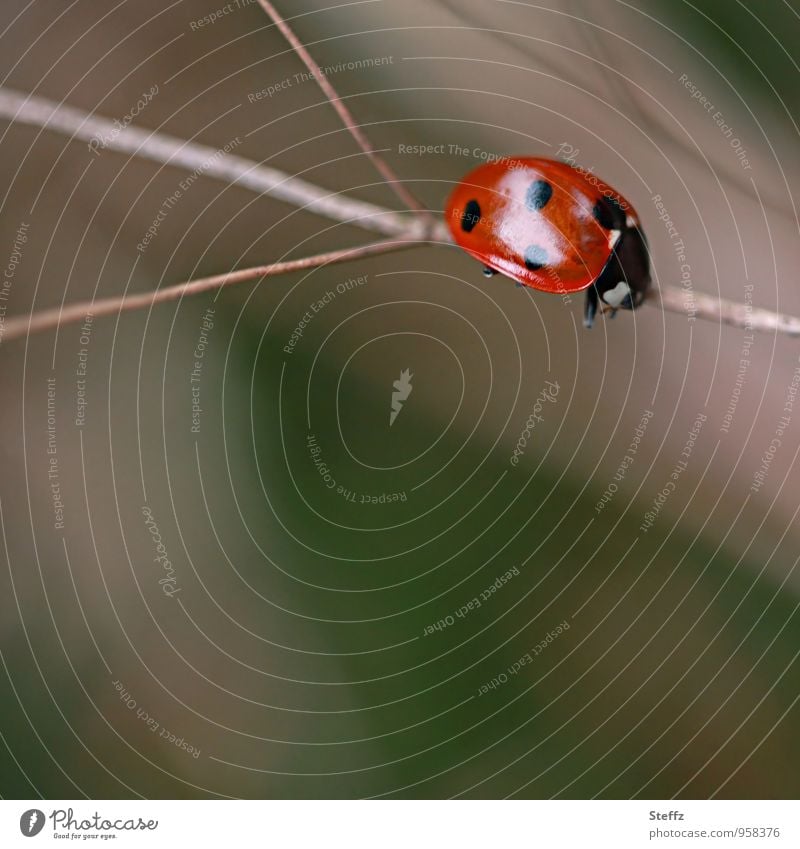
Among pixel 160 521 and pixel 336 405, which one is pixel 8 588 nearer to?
pixel 160 521

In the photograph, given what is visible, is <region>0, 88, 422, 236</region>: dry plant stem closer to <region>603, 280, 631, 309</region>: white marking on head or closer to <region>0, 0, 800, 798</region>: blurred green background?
<region>0, 0, 800, 798</region>: blurred green background

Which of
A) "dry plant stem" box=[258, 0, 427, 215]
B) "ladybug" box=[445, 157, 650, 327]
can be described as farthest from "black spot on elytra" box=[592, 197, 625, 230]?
"dry plant stem" box=[258, 0, 427, 215]

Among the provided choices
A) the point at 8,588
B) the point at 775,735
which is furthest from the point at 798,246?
the point at 8,588

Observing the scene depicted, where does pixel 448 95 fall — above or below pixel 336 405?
above

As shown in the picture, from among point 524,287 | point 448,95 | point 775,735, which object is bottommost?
point 775,735

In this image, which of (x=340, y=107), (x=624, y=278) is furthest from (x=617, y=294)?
(x=340, y=107)
